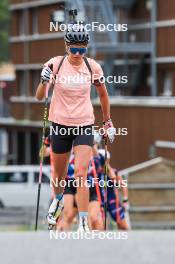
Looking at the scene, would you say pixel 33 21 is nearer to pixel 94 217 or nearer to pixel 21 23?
pixel 21 23

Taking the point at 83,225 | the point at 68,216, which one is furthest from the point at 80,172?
the point at 68,216

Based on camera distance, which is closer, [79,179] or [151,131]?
[79,179]

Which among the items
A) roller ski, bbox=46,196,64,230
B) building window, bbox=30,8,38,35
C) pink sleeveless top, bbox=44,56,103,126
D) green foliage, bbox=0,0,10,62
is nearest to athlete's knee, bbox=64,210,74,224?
roller ski, bbox=46,196,64,230

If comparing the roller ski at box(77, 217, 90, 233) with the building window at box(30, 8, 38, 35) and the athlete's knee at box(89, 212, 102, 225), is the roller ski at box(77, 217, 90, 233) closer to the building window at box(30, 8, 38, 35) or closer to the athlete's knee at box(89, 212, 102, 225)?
the athlete's knee at box(89, 212, 102, 225)

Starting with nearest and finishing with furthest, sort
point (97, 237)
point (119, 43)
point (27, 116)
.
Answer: point (97, 237), point (119, 43), point (27, 116)

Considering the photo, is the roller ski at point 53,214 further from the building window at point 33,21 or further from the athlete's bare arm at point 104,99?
the building window at point 33,21

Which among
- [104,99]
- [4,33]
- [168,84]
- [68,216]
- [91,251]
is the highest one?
[4,33]

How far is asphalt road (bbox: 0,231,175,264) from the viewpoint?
521 centimetres

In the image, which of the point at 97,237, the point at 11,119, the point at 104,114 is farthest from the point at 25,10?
the point at 97,237

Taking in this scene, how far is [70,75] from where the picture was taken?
8484 millimetres

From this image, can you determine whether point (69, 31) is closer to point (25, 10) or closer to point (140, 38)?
point (140, 38)

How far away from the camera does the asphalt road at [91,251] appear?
521cm

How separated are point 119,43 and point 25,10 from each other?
13437 millimetres

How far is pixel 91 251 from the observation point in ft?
17.4
